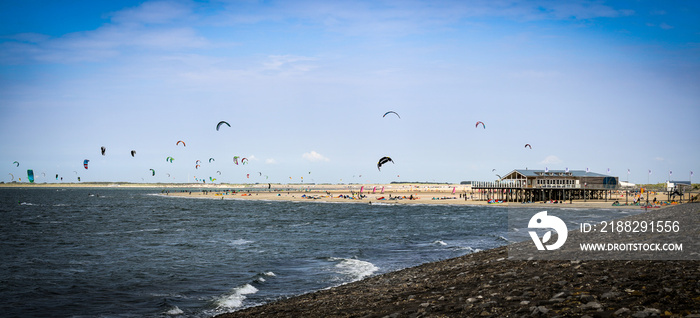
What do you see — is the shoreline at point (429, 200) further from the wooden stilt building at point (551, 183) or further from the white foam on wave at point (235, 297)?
the white foam on wave at point (235, 297)

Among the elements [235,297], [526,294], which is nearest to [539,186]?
[235,297]

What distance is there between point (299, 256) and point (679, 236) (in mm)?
18054

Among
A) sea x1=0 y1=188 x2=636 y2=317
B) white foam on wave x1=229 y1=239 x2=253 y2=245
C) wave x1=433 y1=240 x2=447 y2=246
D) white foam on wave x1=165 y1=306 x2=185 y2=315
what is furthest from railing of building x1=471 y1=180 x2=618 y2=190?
white foam on wave x1=165 y1=306 x2=185 y2=315

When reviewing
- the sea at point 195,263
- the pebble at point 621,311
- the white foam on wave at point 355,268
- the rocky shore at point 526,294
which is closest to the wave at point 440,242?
the sea at point 195,263

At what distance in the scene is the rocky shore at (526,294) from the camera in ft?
25.5

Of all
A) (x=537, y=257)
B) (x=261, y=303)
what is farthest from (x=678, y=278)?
(x=261, y=303)

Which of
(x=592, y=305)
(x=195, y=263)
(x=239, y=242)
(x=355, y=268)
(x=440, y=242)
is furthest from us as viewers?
(x=239, y=242)

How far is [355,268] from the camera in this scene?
2197cm

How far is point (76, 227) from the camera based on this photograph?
1881 inches

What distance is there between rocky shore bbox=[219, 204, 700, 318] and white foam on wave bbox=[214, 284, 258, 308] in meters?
2.11

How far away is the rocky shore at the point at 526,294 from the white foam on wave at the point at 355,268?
4813 millimetres

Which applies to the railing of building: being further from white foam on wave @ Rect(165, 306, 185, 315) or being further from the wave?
white foam on wave @ Rect(165, 306, 185, 315)

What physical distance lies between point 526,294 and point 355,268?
42.9ft

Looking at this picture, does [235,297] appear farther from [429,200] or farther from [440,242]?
[429,200]
